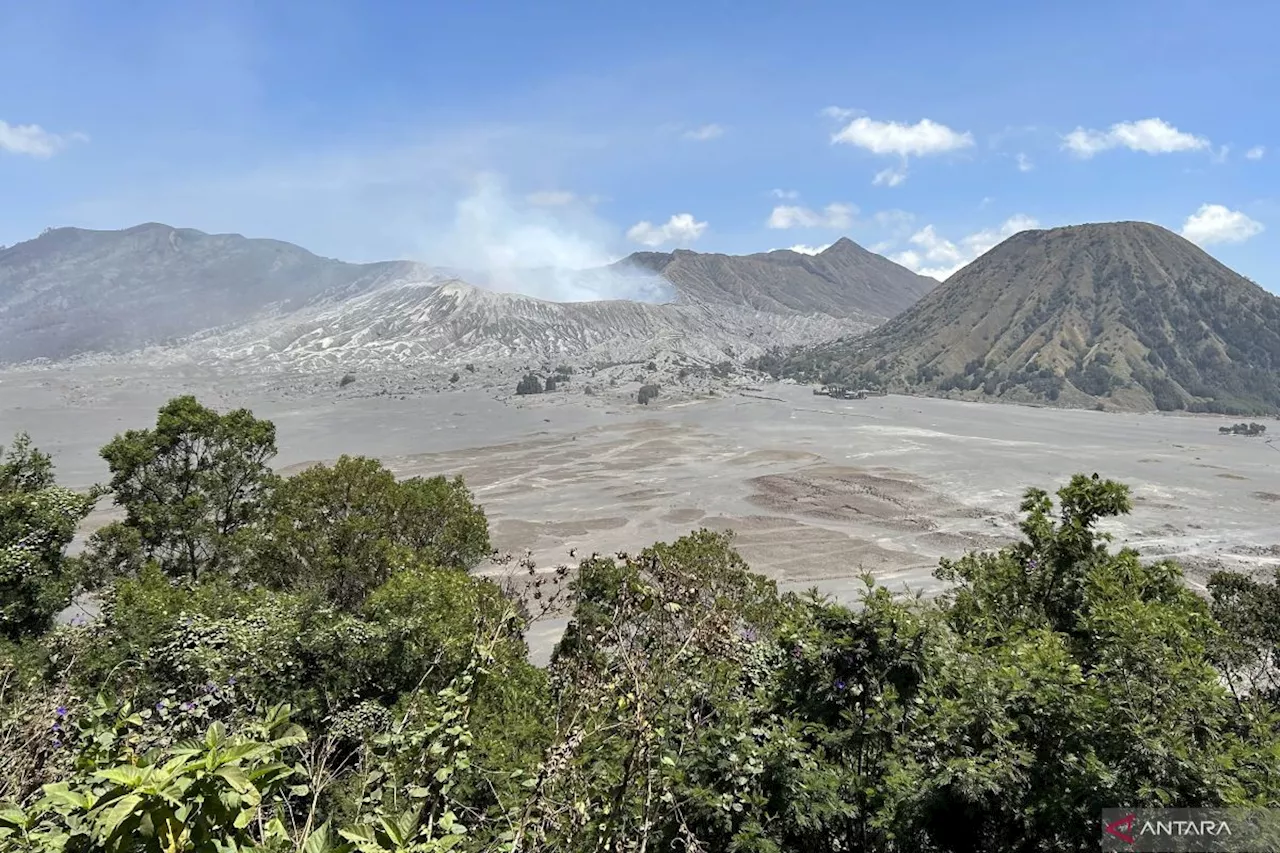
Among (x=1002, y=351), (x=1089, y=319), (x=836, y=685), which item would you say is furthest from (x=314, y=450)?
(x=1089, y=319)

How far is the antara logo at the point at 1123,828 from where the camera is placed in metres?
3.97

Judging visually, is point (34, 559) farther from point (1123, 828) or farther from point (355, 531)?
point (1123, 828)

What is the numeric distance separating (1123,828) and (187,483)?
55.9 ft

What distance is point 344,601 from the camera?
46.7 feet

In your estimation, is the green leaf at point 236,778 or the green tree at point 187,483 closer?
the green leaf at point 236,778

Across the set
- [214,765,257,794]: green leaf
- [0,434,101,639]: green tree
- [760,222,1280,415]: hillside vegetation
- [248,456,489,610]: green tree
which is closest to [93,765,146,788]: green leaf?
[214,765,257,794]: green leaf

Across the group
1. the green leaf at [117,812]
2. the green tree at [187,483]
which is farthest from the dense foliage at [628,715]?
the green tree at [187,483]

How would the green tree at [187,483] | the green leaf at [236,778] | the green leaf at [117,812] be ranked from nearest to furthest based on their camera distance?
the green leaf at [117,812]
the green leaf at [236,778]
the green tree at [187,483]

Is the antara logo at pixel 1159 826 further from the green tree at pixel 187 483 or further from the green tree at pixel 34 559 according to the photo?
the green tree at pixel 187 483

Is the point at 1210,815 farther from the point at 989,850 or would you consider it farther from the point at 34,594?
the point at 34,594

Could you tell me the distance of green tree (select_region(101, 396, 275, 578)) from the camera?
14609 mm

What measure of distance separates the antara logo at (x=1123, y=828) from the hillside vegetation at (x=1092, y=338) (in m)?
139

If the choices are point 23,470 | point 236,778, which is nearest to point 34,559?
point 23,470

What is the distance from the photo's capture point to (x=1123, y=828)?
4008mm
